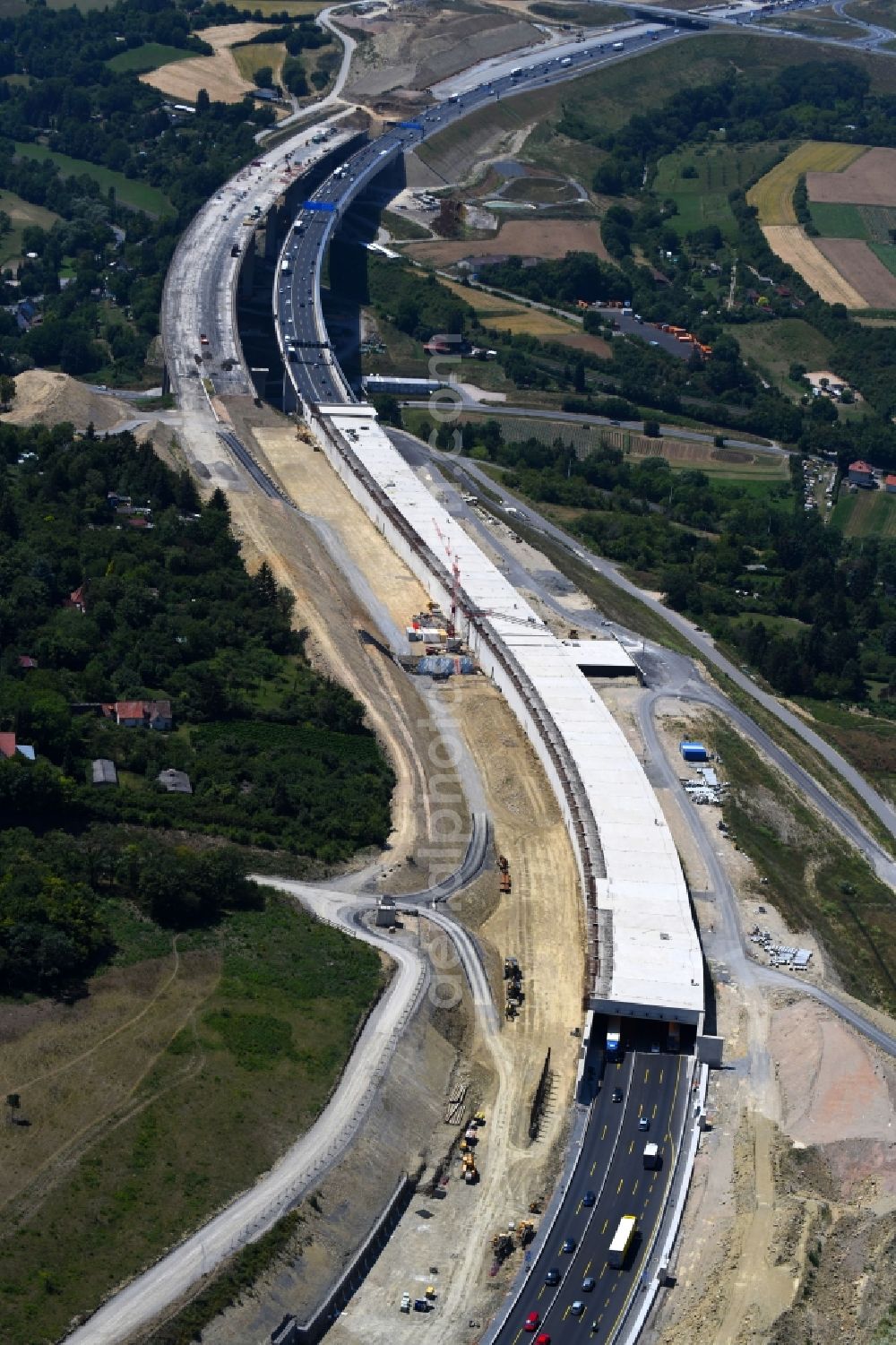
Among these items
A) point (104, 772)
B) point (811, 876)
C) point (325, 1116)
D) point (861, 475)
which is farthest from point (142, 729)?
point (861, 475)

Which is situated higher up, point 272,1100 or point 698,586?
point 272,1100

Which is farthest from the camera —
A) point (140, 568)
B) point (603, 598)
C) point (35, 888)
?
point (603, 598)

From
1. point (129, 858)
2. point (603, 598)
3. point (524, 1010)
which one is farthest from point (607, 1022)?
point (603, 598)

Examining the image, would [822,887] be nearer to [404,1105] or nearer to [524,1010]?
[524,1010]

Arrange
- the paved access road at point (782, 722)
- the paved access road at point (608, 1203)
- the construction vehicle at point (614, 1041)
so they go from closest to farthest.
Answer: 1. the paved access road at point (608, 1203)
2. the construction vehicle at point (614, 1041)
3. the paved access road at point (782, 722)

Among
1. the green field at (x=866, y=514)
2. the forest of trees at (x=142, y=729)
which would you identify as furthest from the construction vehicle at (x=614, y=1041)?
the green field at (x=866, y=514)

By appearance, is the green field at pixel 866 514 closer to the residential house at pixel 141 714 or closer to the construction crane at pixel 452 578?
the construction crane at pixel 452 578
